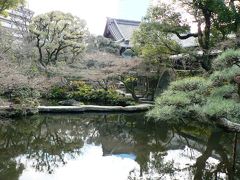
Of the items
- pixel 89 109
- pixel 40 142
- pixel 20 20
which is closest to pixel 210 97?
pixel 40 142

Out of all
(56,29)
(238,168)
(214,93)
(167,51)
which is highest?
(56,29)

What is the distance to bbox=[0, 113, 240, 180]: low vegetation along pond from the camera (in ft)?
22.8

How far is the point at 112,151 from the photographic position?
884 cm

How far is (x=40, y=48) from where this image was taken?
62.3 feet

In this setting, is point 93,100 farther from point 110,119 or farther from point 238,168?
point 238,168

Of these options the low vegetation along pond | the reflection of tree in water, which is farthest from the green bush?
the reflection of tree in water

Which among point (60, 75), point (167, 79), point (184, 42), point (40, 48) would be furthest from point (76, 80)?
point (184, 42)

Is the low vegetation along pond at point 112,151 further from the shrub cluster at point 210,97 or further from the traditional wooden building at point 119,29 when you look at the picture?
the traditional wooden building at point 119,29

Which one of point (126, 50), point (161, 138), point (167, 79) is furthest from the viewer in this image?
point (126, 50)

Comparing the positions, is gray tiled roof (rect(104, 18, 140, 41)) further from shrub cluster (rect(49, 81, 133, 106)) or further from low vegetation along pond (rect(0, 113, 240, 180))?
low vegetation along pond (rect(0, 113, 240, 180))

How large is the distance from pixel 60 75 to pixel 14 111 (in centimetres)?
600

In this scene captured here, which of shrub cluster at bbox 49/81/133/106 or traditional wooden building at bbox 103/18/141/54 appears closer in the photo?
shrub cluster at bbox 49/81/133/106

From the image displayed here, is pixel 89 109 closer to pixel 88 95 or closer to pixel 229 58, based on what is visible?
pixel 88 95

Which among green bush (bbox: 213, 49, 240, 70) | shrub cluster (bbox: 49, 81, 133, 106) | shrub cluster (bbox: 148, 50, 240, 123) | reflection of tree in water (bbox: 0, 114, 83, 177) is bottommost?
reflection of tree in water (bbox: 0, 114, 83, 177)
